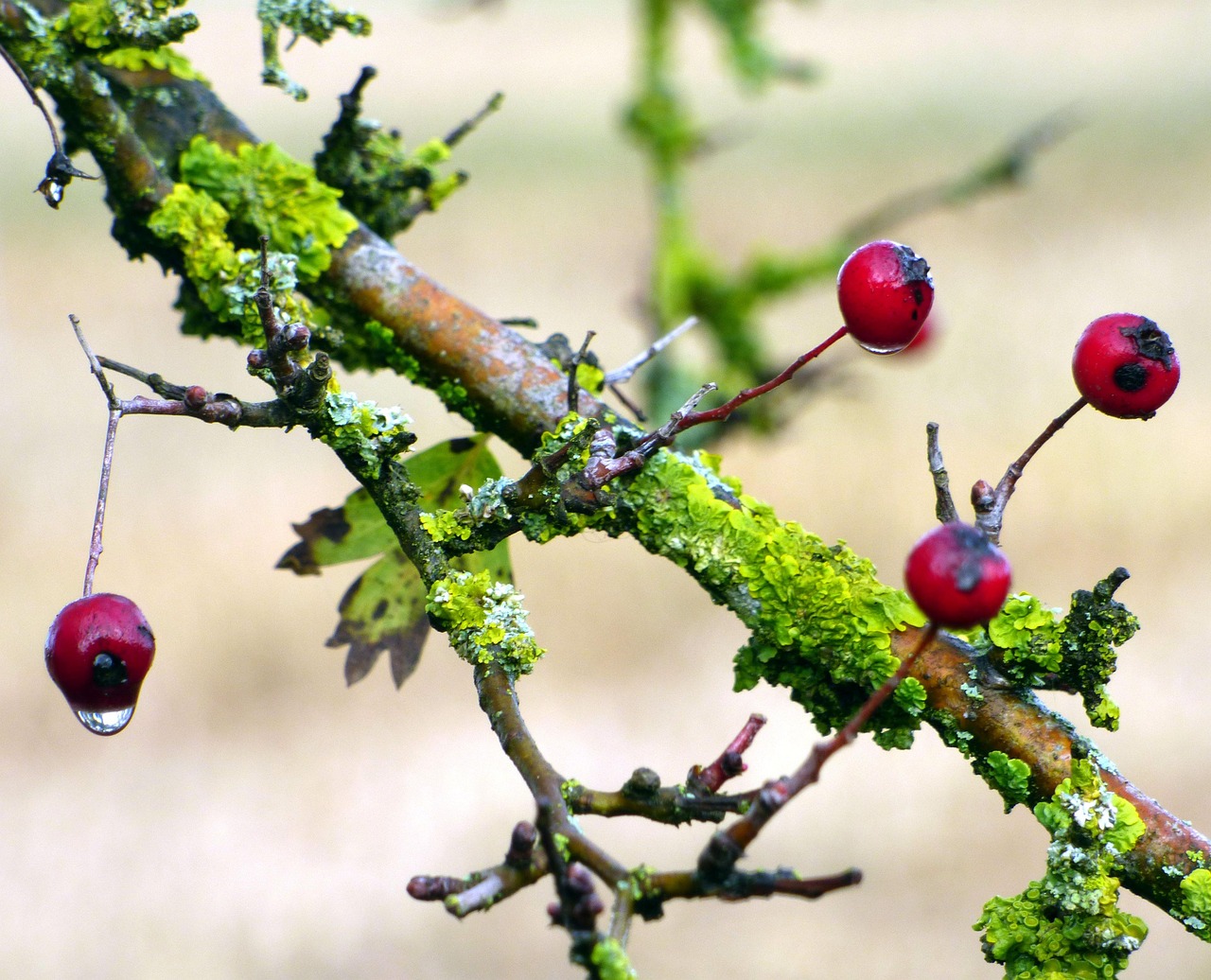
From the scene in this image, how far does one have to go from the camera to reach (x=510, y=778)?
6.03 metres

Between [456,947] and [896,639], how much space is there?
4.53 metres

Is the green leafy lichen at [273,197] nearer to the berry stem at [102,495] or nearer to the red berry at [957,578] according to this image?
the berry stem at [102,495]

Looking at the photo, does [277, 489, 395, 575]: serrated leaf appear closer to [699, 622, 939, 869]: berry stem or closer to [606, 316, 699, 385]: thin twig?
[606, 316, 699, 385]: thin twig

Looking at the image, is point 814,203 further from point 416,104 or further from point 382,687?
point 382,687

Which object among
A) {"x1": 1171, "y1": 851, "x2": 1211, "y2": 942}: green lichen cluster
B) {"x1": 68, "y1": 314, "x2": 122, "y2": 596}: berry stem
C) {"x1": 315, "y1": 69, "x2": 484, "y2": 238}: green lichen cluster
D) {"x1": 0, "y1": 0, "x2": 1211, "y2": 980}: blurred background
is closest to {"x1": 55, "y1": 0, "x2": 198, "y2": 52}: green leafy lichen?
{"x1": 315, "y1": 69, "x2": 484, "y2": 238}: green lichen cluster

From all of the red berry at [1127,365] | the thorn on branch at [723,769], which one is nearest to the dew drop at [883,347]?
the red berry at [1127,365]

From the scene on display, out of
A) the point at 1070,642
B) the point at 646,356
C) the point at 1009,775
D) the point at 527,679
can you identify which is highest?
the point at 527,679

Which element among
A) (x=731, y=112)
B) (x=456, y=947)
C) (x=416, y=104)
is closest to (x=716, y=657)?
(x=456, y=947)

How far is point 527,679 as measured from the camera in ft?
21.6

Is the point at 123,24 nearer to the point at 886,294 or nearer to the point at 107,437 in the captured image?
the point at 107,437

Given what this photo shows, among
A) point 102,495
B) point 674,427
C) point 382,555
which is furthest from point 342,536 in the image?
point 674,427

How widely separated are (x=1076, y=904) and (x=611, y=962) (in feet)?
1.82

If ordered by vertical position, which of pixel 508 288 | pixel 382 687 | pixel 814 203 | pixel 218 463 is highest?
pixel 814 203

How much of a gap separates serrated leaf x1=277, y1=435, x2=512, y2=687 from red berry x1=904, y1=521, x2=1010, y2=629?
68 centimetres
